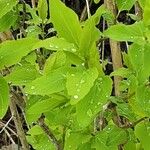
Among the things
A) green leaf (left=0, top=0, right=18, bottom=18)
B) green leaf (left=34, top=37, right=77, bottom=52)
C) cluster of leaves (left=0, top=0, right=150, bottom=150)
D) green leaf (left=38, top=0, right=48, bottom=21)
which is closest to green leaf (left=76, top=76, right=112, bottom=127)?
cluster of leaves (left=0, top=0, right=150, bottom=150)

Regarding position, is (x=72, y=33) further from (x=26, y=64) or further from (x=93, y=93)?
(x=26, y=64)

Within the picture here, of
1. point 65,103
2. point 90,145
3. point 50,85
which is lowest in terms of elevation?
point 90,145

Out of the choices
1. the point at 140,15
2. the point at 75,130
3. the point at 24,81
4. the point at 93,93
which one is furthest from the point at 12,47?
the point at 140,15

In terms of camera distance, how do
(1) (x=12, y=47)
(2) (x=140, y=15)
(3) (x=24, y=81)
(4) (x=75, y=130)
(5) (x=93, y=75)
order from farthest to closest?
(2) (x=140, y=15) → (4) (x=75, y=130) → (3) (x=24, y=81) → (1) (x=12, y=47) → (5) (x=93, y=75)

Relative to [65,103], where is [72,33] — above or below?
above

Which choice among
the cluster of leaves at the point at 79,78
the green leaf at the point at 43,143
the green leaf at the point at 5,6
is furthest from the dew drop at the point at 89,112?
the green leaf at the point at 43,143

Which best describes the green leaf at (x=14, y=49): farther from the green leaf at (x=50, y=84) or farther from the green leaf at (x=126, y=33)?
the green leaf at (x=126, y=33)
